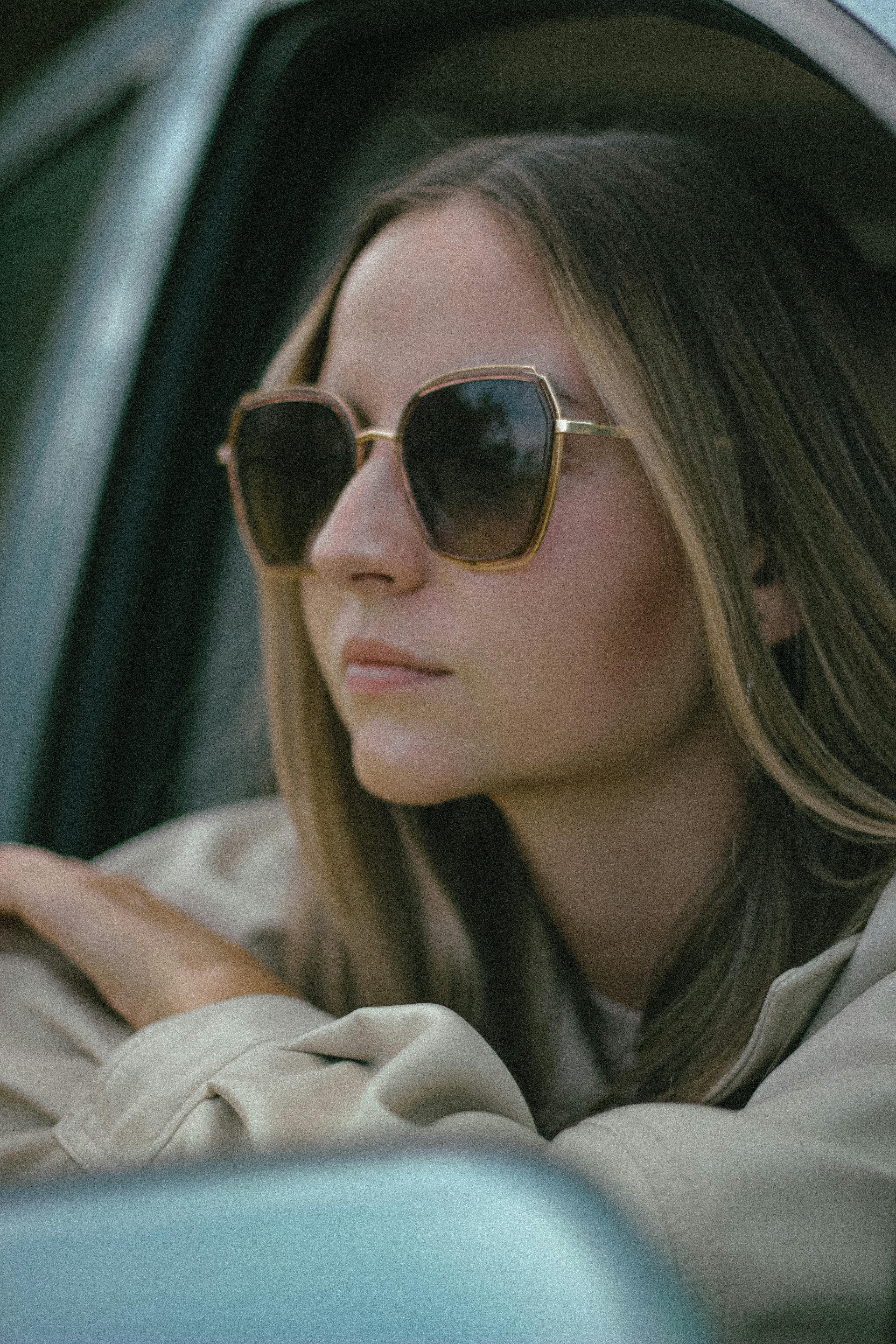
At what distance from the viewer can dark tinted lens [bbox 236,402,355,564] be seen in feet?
5.39

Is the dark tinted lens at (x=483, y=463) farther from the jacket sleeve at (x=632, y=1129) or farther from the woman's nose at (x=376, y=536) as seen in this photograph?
the jacket sleeve at (x=632, y=1129)

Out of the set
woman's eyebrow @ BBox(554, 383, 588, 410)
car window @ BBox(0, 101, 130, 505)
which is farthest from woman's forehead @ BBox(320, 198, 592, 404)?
car window @ BBox(0, 101, 130, 505)

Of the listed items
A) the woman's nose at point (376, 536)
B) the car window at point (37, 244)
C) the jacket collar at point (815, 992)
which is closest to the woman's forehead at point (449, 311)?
the woman's nose at point (376, 536)

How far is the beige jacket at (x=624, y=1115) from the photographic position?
898mm

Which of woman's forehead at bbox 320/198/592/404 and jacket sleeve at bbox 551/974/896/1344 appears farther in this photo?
woman's forehead at bbox 320/198/592/404

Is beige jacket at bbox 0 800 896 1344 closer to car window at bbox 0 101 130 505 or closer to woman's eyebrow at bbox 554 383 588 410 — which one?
woman's eyebrow at bbox 554 383 588 410

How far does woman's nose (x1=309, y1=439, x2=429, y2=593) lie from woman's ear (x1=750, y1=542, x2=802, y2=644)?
39 centimetres

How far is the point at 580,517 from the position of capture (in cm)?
146

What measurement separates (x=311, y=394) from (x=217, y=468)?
73 centimetres

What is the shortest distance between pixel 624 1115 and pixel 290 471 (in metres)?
0.99

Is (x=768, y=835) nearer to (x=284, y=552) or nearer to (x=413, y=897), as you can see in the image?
(x=413, y=897)

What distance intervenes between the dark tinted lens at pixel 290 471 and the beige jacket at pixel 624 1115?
0.64 meters

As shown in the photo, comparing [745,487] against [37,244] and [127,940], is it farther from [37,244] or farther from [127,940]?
[37,244]

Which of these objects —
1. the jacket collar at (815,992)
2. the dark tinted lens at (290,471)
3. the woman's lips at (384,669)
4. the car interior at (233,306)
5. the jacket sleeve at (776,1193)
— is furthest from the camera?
the car interior at (233,306)
